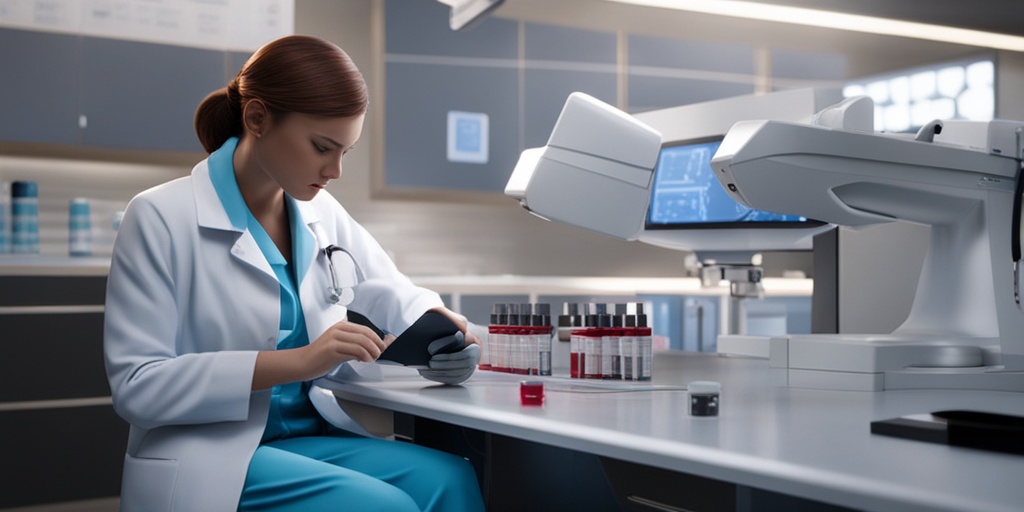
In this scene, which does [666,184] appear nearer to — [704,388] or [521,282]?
[704,388]

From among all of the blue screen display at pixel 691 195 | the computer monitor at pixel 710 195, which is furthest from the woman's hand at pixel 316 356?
the blue screen display at pixel 691 195

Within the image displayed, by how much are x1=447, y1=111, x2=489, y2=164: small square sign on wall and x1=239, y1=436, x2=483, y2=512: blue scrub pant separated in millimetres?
3221

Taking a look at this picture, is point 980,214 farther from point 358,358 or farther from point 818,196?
point 358,358

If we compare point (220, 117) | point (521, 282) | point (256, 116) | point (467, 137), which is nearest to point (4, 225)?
point (467, 137)

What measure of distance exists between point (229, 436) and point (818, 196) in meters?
0.97

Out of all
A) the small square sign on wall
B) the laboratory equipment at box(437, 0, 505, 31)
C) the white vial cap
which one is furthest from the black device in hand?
the small square sign on wall

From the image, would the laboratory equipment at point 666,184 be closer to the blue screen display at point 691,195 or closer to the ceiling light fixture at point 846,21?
the blue screen display at point 691,195

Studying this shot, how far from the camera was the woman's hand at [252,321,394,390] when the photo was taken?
1405 millimetres

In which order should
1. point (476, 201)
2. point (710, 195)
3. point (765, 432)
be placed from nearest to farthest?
1. point (765, 432)
2. point (710, 195)
3. point (476, 201)

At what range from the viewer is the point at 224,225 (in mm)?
1513

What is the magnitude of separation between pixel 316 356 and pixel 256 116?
1.41 ft

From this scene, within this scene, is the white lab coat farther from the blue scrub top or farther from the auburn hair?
the auburn hair

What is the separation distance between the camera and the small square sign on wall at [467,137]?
471 cm

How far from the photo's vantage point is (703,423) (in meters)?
1.12
